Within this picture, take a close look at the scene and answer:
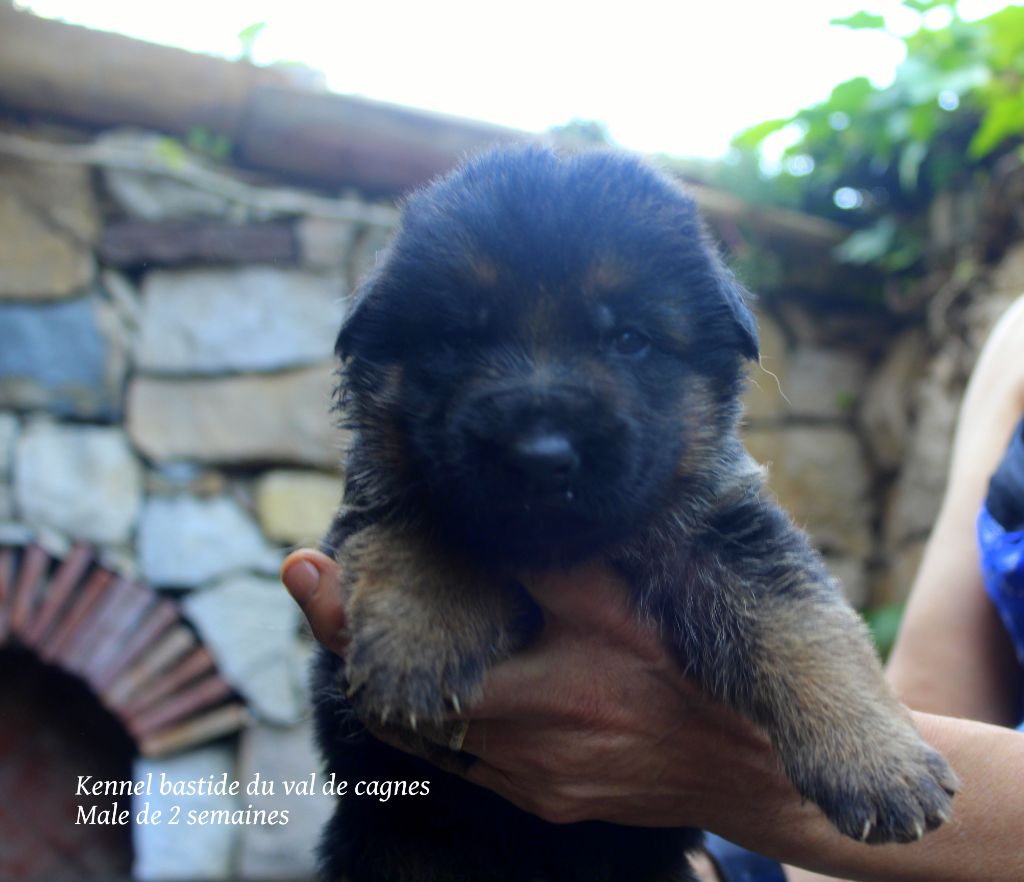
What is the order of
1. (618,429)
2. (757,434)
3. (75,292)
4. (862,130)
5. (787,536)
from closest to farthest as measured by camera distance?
1. (618,429)
2. (787,536)
3. (75,292)
4. (862,130)
5. (757,434)

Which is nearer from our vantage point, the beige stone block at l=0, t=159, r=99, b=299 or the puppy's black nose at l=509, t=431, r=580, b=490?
the puppy's black nose at l=509, t=431, r=580, b=490

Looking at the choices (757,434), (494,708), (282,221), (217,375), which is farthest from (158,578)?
(757,434)

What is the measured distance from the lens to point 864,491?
18.1 ft

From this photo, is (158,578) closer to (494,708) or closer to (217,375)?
(217,375)

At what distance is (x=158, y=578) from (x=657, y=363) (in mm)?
2972

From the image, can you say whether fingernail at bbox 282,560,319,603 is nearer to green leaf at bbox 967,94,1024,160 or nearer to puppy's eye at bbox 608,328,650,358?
puppy's eye at bbox 608,328,650,358

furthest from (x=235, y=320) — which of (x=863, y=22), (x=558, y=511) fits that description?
(x=863, y=22)

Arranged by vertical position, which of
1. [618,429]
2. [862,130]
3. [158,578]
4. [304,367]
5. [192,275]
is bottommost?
[158,578]

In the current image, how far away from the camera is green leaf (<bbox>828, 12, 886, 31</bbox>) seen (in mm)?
4450

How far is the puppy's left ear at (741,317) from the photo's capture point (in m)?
1.88

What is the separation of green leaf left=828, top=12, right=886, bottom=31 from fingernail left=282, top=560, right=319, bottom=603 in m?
4.06

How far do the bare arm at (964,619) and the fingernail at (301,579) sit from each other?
1656mm

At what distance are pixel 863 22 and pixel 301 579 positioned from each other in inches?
167

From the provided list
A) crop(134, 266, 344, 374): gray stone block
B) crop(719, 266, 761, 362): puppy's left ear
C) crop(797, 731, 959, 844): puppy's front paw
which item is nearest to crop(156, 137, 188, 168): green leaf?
crop(134, 266, 344, 374): gray stone block
